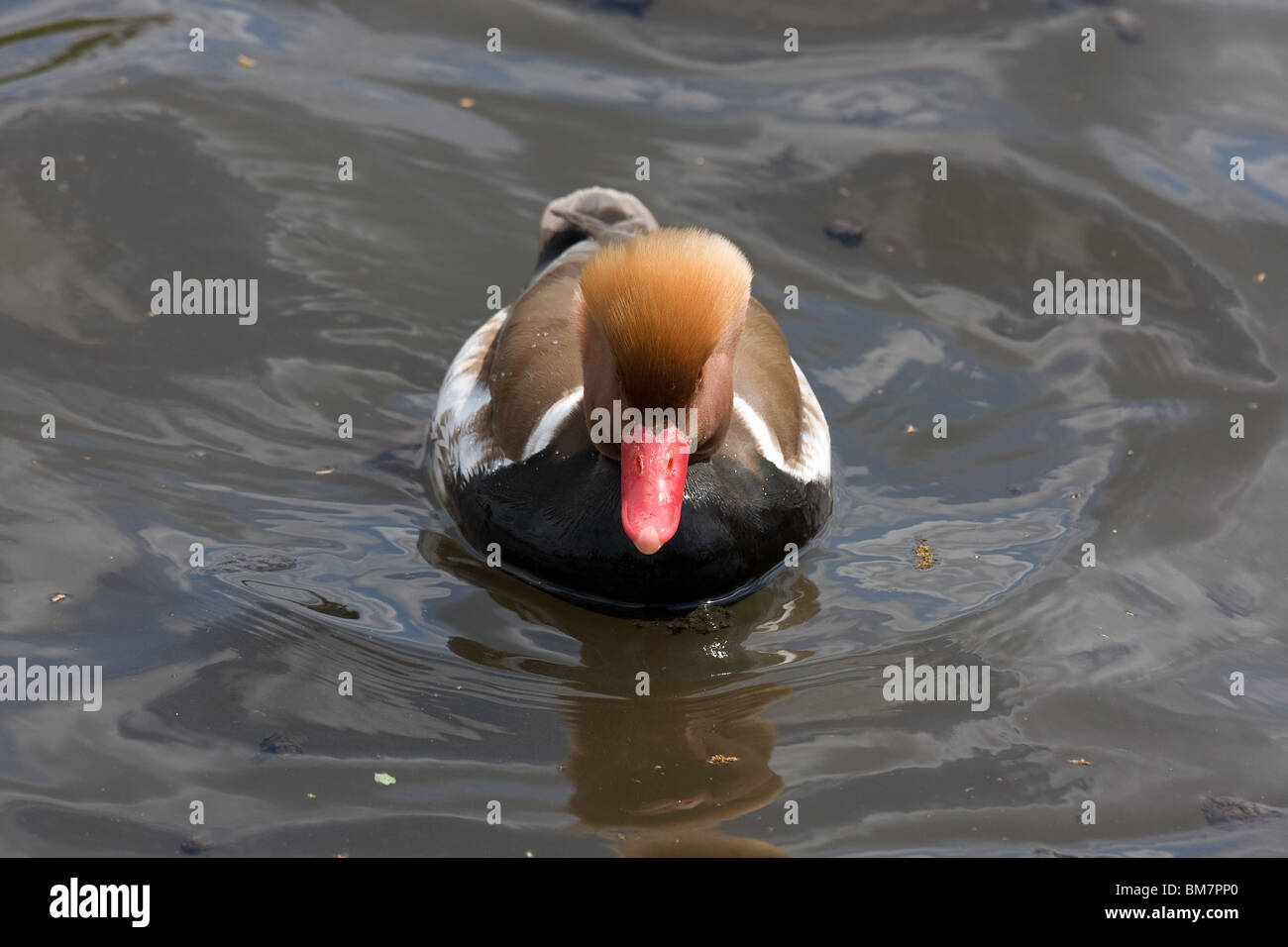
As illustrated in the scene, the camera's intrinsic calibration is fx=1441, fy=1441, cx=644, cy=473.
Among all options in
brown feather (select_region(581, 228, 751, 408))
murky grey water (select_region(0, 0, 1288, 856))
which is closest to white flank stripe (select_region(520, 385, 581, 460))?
murky grey water (select_region(0, 0, 1288, 856))

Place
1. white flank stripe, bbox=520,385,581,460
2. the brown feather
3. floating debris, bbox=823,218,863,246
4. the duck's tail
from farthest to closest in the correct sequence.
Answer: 1. floating debris, bbox=823,218,863,246
2. the duck's tail
3. white flank stripe, bbox=520,385,581,460
4. the brown feather

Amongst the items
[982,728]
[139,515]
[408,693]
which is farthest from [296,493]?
[982,728]

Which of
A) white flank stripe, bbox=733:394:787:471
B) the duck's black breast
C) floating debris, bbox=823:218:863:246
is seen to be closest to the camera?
the duck's black breast

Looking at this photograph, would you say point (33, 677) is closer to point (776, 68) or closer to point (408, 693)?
point (408, 693)

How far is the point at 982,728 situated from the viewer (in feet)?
15.6

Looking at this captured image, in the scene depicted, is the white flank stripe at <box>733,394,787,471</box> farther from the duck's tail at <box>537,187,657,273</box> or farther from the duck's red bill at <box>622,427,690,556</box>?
the duck's tail at <box>537,187,657,273</box>

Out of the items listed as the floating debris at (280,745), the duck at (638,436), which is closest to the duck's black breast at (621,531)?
the duck at (638,436)

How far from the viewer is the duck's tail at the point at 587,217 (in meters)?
6.71

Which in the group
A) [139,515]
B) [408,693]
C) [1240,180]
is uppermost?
[1240,180]

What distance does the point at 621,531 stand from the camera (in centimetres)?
520

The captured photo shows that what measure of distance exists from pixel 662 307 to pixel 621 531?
958 mm

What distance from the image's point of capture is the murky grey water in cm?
448

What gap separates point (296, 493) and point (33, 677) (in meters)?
1.42

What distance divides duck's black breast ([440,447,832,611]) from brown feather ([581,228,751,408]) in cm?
60
